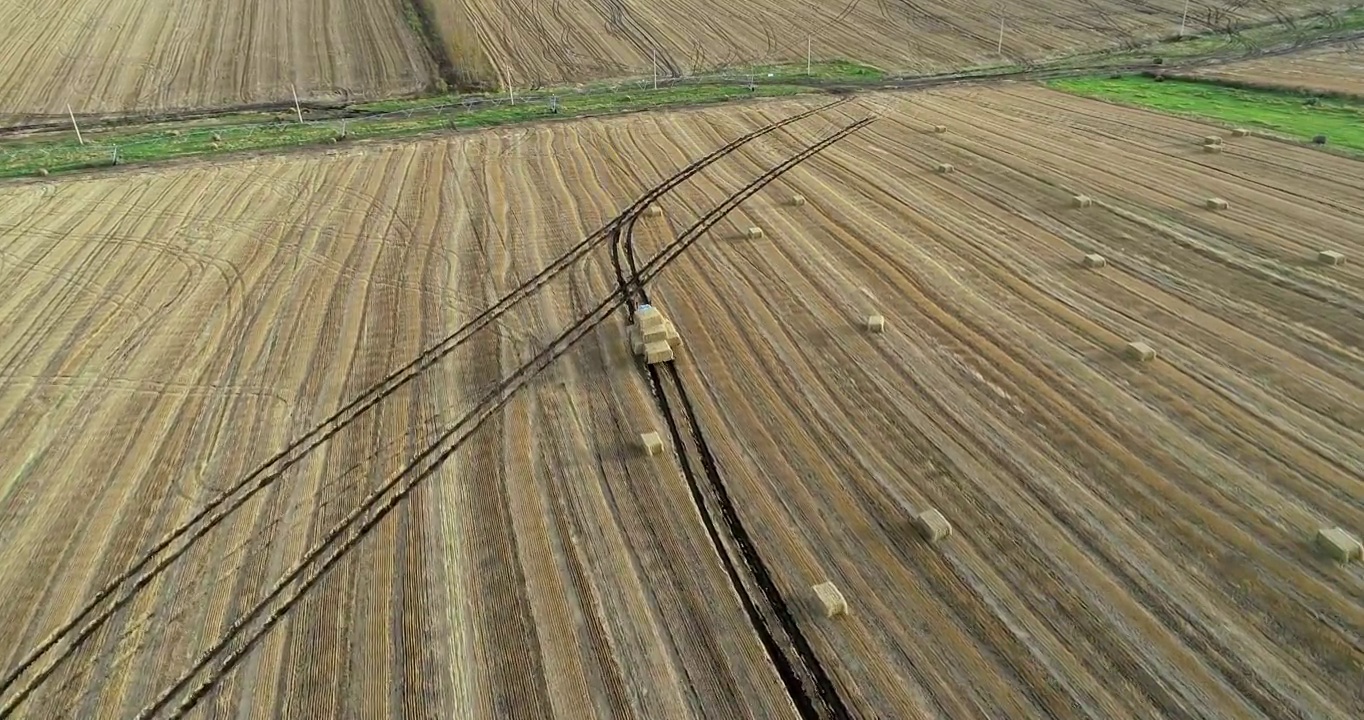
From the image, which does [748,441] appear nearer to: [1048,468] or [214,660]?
[1048,468]

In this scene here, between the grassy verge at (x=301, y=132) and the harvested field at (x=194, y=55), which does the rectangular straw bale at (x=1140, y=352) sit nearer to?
the grassy verge at (x=301, y=132)

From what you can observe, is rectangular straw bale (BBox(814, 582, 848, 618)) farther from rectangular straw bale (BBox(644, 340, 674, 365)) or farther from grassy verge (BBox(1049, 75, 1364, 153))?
grassy verge (BBox(1049, 75, 1364, 153))

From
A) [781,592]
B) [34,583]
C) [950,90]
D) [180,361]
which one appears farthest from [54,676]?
[950,90]

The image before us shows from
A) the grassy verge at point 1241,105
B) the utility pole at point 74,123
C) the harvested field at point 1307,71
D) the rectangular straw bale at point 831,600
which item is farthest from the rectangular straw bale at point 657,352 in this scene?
the harvested field at point 1307,71

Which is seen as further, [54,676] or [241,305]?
[241,305]

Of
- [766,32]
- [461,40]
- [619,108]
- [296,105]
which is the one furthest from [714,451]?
[766,32]

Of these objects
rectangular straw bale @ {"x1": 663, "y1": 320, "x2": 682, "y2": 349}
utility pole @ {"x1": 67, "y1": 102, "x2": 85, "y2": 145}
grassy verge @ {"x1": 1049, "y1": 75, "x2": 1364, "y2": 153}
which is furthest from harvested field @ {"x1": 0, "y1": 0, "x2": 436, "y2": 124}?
grassy verge @ {"x1": 1049, "y1": 75, "x2": 1364, "y2": 153}
